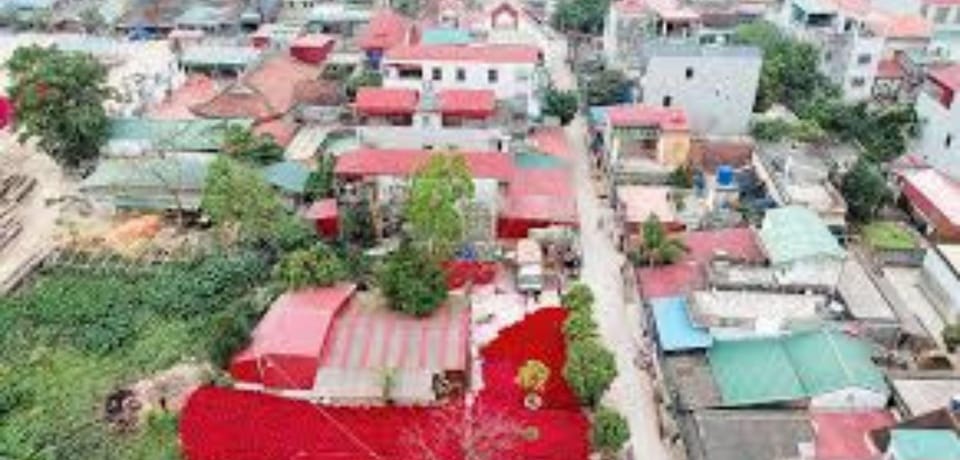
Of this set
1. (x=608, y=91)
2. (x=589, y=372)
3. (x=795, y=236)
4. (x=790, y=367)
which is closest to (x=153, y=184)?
(x=589, y=372)

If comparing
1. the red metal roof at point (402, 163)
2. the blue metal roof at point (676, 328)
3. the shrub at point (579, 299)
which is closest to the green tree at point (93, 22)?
the red metal roof at point (402, 163)

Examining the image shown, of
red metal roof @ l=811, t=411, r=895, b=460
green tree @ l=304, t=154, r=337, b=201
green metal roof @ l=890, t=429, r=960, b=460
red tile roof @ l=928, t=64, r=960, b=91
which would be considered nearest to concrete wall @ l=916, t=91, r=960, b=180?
red tile roof @ l=928, t=64, r=960, b=91

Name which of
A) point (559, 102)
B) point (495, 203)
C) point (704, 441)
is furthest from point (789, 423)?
point (559, 102)

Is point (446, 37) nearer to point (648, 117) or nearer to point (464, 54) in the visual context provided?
point (464, 54)

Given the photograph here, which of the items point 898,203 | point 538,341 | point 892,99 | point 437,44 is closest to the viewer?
point 538,341

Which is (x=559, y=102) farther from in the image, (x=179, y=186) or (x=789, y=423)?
(x=789, y=423)
